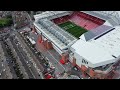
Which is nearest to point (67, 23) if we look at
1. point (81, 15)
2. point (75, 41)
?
point (81, 15)

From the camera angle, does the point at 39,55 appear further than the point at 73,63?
Yes

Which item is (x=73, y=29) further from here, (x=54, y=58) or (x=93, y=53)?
(x=93, y=53)

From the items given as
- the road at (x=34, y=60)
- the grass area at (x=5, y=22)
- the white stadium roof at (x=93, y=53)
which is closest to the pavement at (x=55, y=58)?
the road at (x=34, y=60)

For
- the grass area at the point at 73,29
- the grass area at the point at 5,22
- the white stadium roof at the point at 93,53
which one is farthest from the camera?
the grass area at the point at 5,22

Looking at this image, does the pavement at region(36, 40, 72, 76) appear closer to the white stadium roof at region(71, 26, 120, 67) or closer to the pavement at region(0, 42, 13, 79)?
the white stadium roof at region(71, 26, 120, 67)

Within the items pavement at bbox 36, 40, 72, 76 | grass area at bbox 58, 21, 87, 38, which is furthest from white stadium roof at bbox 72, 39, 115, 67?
grass area at bbox 58, 21, 87, 38

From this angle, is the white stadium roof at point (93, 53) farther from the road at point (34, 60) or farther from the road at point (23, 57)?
the road at point (23, 57)

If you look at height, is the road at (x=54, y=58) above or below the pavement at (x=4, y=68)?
above

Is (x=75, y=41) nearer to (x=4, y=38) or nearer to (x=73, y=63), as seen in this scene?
(x=73, y=63)
